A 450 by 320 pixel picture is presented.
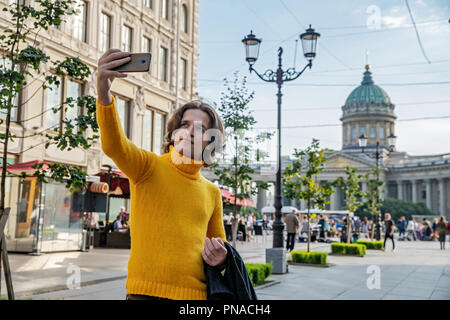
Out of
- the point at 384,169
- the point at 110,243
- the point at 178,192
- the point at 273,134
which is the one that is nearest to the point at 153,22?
the point at 110,243

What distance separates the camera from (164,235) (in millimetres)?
2053

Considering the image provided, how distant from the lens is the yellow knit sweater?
2018mm

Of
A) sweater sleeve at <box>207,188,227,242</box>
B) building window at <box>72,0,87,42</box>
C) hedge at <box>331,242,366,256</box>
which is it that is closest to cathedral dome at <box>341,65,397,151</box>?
hedge at <box>331,242,366,256</box>

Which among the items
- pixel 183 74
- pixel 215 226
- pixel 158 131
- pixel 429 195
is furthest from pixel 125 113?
pixel 429 195

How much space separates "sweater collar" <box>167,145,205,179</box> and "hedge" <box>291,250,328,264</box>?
13.7m

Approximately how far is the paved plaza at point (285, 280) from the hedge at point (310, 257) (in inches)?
17.2

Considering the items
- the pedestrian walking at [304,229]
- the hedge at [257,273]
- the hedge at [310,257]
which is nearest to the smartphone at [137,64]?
the hedge at [257,273]

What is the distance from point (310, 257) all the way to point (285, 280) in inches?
152

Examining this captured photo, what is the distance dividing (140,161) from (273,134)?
41.6ft

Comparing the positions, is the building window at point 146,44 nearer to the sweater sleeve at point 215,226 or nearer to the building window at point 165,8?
the building window at point 165,8

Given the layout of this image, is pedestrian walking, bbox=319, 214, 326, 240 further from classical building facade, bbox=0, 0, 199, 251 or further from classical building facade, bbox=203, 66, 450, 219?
classical building facade, bbox=203, 66, 450, 219

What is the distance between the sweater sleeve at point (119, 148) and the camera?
1825 millimetres

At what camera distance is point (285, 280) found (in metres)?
11.8

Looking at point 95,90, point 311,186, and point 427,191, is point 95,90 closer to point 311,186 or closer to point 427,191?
point 311,186
